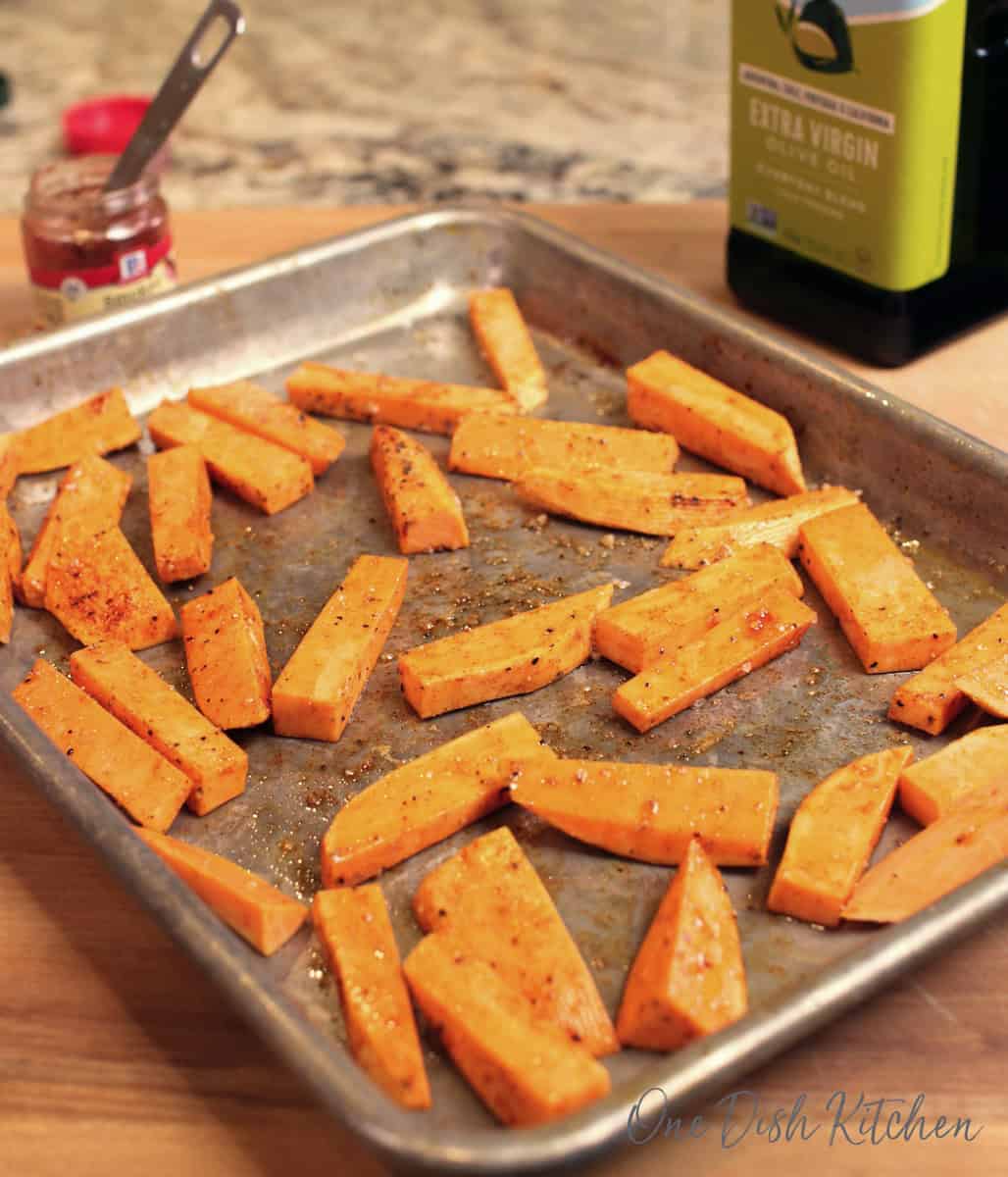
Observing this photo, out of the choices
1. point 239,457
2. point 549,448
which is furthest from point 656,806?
point 239,457

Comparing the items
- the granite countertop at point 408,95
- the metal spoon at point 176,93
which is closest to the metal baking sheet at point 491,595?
the metal spoon at point 176,93

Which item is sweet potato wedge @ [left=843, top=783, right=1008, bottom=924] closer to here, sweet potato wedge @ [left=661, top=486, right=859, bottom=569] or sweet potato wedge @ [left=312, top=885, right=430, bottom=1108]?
sweet potato wedge @ [left=312, top=885, right=430, bottom=1108]

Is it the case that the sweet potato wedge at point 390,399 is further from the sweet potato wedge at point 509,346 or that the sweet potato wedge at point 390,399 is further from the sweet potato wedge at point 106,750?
the sweet potato wedge at point 106,750

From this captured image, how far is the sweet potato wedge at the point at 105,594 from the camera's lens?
1.61 metres

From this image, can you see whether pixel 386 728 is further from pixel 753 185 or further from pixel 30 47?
pixel 30 47

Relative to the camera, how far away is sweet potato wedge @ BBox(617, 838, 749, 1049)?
3.62 ft

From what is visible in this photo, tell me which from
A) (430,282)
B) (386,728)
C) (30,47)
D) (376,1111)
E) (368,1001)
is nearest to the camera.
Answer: (376,1111)

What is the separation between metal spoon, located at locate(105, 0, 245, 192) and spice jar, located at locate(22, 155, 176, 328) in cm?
3

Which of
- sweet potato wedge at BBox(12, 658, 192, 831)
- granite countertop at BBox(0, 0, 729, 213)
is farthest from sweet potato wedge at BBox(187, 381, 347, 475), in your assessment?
granite countertop at BBox(0, 0, 729, 213)

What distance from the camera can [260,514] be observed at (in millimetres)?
1831

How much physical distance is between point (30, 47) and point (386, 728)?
2868 mm

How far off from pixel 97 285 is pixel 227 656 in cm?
76

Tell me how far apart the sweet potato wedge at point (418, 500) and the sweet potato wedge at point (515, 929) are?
0.51 m

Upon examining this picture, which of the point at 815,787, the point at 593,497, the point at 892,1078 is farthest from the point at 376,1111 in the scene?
the point at 593,497
